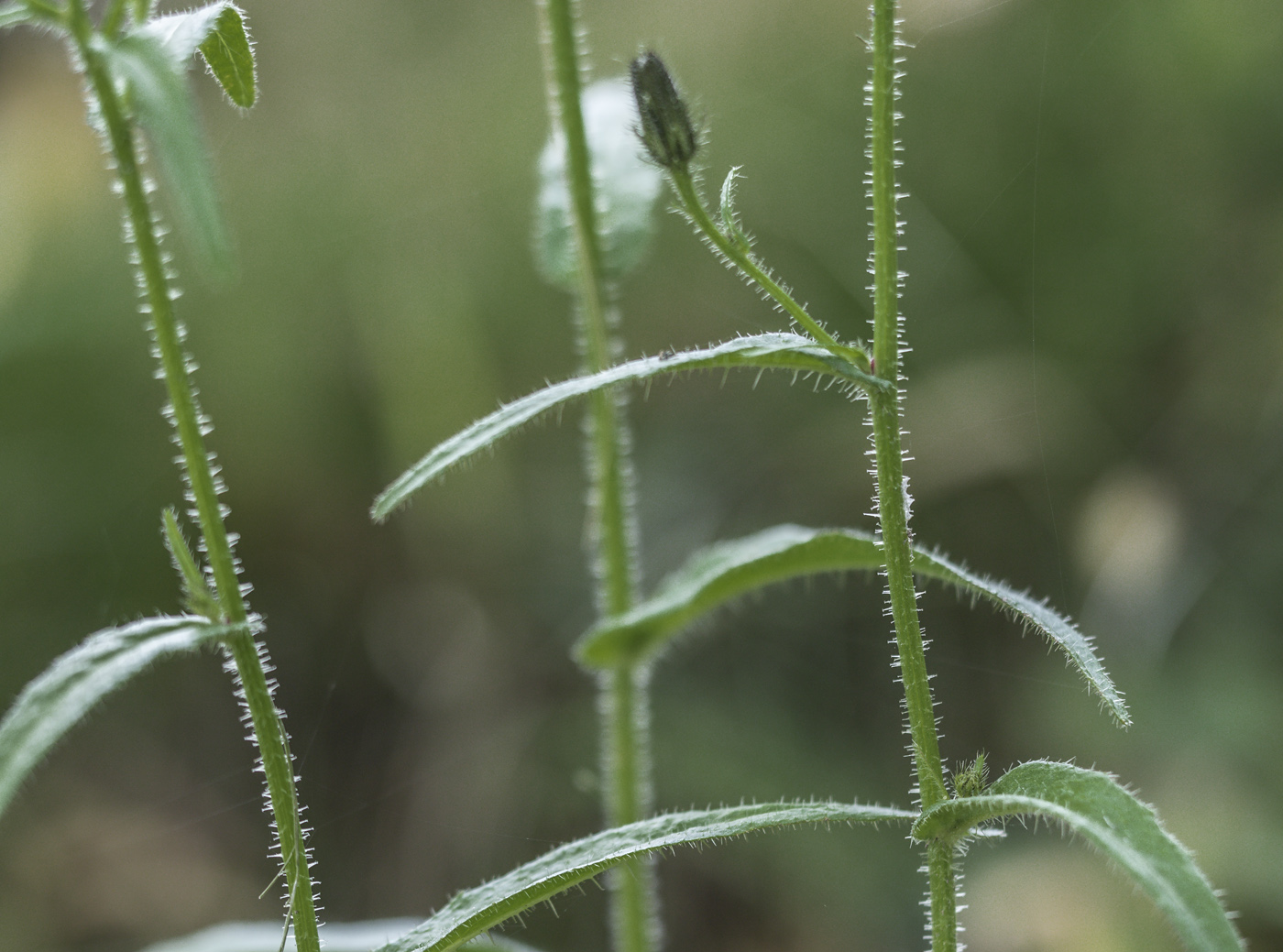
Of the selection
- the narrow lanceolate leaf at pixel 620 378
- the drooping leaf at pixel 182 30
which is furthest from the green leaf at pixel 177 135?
the narrow lanceolate leaf at pixel 620 378

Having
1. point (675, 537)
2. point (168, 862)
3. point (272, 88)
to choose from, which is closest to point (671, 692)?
point (675, 537)

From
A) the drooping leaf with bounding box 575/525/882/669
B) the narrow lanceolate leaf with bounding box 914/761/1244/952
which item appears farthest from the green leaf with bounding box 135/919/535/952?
the narrow lanceolate leaf with bounding box 914/761/1244/952

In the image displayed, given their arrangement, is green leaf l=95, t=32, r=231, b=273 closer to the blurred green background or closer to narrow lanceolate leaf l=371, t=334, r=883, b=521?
narrow lanceolate leaf l=371, t=334, r=883, b=521

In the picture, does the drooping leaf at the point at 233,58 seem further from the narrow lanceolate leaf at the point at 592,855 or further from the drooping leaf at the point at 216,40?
the narrow lanceolate leaf at the point at 592,855

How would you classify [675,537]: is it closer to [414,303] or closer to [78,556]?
[414,303]

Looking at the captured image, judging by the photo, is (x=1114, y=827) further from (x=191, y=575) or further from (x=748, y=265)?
(x=191, y=575)

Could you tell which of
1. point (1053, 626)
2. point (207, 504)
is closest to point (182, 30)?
point (207, 504)
